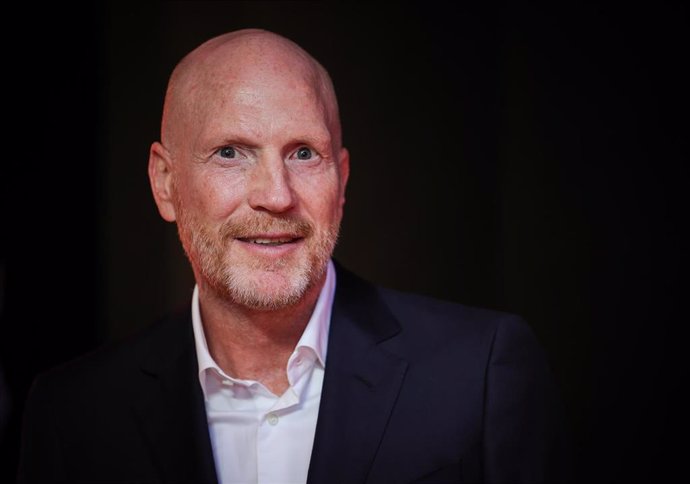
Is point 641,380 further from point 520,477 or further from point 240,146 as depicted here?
point 240,146

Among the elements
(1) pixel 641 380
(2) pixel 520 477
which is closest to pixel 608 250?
(1) pixel 641 380

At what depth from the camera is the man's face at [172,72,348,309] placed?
5.32 ft

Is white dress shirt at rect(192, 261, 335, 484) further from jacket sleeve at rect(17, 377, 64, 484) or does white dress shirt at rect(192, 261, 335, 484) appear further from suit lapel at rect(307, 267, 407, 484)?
jacket sleeve at rect(17, 377, 64, 484)

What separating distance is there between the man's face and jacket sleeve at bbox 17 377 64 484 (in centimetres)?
54

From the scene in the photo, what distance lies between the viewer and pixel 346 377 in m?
1.72

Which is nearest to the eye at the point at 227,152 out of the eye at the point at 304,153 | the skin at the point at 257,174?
the skin at the point at 257,174

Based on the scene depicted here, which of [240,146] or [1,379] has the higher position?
[240,146]

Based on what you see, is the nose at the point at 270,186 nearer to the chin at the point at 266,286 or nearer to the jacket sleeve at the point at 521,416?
the chin at the point at 266,286

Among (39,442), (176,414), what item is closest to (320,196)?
(176,414)

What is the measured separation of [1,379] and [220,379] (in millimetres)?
627

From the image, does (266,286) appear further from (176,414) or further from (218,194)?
(176,414)

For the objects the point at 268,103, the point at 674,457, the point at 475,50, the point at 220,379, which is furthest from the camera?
the point at 475,50

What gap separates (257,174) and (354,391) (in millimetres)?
515

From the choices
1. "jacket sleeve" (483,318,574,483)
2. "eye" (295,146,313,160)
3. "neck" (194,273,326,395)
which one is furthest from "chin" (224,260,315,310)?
"jacket sleeve" (483,318,574,483)
